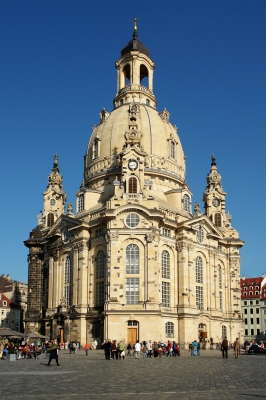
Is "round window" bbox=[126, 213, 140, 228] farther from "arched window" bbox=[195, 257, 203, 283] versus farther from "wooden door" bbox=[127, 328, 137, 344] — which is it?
"arched window" bbox=[195, 257, 203, 283]

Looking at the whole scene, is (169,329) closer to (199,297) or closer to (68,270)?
(199,297)

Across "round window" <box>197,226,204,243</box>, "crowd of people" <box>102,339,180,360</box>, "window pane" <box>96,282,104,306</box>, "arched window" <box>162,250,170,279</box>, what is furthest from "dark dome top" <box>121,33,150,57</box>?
"crowd of people" <box>102,339,180,360</box>

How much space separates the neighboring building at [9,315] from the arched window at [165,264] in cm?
4769

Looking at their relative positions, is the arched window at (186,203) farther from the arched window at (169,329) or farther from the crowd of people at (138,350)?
the crowd of people at (138,350)

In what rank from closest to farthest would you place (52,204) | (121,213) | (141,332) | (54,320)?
(141,332) → (121,213) → (54,320) → (52,204)

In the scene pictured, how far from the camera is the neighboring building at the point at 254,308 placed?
11038cm

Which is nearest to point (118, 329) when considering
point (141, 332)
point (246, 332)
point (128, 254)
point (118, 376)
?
point (141, 332)

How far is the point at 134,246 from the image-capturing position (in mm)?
65000

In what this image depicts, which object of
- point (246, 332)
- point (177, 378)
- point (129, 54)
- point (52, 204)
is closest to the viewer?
point (177, 378)

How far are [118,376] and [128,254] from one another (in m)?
39.9

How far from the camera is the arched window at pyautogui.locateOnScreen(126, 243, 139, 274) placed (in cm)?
6425

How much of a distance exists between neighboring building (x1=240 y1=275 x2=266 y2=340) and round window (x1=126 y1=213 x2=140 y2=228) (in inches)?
2205

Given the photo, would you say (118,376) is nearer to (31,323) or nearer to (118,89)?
(31,323)

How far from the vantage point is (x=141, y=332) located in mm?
61000
